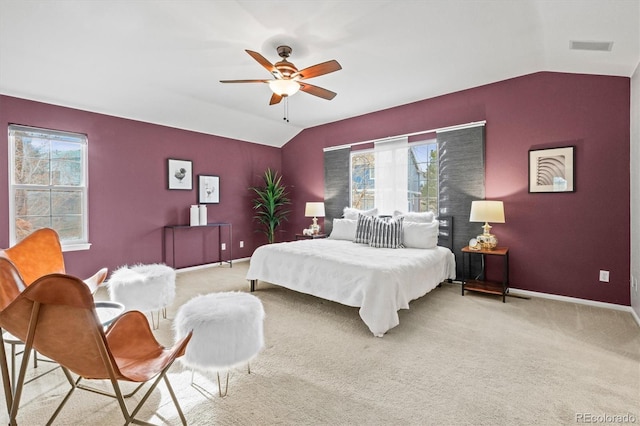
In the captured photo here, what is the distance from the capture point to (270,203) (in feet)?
20.1

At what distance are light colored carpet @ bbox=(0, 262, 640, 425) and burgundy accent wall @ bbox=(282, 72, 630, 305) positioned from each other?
0.54 metres

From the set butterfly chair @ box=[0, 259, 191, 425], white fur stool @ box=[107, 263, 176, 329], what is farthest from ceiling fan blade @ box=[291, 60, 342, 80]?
butterfly chair @ box=[0, 259, 191, 425]

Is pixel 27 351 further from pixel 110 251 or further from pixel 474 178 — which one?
pixel 474 178

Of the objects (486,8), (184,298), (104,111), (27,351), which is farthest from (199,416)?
(104,111)

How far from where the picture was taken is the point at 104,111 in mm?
4336

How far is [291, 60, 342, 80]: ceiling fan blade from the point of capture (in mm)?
2678

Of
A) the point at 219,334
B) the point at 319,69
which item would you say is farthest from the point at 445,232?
the point at 219,334

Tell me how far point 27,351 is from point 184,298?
2.62m

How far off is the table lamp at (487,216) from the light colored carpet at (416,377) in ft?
3.02

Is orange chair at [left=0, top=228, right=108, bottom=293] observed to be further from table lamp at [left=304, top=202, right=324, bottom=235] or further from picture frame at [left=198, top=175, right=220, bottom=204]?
table lamp at [left=304, top=202, right=324, bottom=235]

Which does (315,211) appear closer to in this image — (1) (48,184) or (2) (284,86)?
(2) (284,86)

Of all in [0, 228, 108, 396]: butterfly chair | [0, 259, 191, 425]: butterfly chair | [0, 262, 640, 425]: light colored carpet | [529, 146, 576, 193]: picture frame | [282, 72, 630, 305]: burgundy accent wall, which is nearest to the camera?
[0, 259, 191, 425]: butterfly chair

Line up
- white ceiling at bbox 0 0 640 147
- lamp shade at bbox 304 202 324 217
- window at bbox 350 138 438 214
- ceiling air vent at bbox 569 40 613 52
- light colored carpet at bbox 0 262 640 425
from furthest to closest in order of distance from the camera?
lamp shade at bbox 304 202 324 217 → window at bbox 350 138 438 214 → ceiling air vent at bbox 569 40 613 52 → white ceiling at bbox 0 0 640 147 → light colored carpet at bbox 0 262 640 425

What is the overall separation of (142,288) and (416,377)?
2315 millimetres
